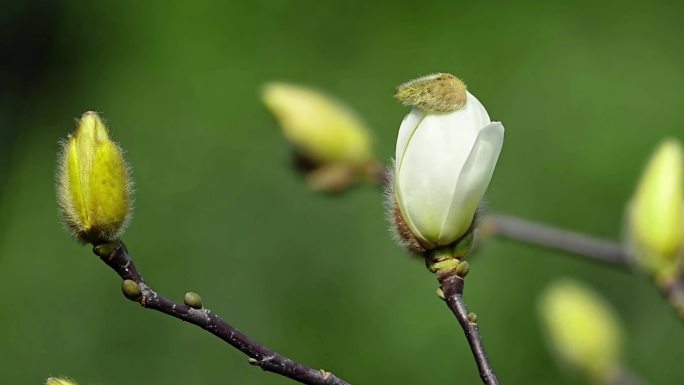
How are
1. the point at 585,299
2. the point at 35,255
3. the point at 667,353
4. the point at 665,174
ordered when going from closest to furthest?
the point at 665,174 < the point at 585,299 < the point at 667,353 < the point at 35,255

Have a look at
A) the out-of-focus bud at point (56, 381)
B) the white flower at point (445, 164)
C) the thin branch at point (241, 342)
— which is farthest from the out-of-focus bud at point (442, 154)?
the out-of-focus bud at point (56, 381)

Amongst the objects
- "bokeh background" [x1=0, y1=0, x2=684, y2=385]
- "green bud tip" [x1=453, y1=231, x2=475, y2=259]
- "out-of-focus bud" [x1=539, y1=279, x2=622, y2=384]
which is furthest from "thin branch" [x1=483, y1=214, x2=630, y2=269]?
"bokeh background" [x1=0, y1=0, x2=684, y2=385]

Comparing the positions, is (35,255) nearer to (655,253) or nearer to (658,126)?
(658,126)

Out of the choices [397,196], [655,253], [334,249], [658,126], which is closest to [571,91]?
[658,126]

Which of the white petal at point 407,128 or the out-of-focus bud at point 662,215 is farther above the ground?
the out-of-focus bud at point 662,215

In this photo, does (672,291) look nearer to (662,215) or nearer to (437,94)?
(662,215)

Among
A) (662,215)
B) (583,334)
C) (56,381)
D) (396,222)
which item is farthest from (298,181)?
(56,381)

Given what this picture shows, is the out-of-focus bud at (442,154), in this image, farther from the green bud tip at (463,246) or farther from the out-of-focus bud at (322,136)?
the out-of-focus bud at (322,136)

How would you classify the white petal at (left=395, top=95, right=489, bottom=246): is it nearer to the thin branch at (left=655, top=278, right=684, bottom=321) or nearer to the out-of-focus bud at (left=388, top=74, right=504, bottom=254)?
the out-of-focus bud at (left=388, top=74, right=504, bottom=254)

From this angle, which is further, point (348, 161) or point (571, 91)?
point (571, 91)
